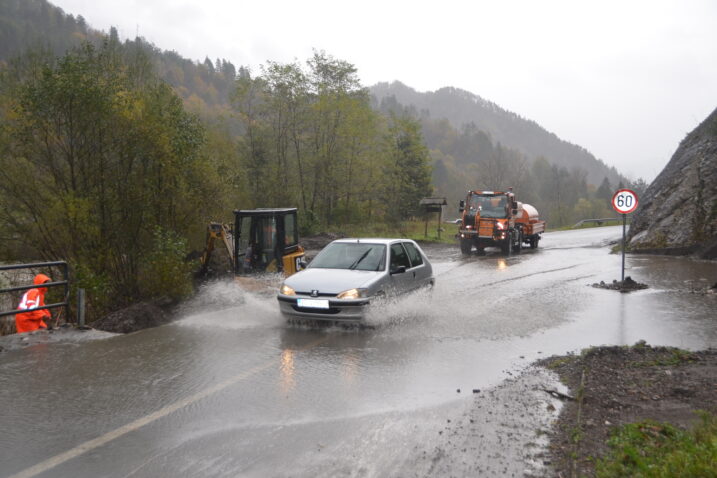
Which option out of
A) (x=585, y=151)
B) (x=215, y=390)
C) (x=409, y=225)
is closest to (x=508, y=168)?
(x=409, y=225)

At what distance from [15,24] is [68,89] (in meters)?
102

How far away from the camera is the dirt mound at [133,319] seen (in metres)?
10.8

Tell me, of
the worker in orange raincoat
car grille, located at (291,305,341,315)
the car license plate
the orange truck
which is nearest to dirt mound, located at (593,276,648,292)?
car grille, located at (291,305,341,315)

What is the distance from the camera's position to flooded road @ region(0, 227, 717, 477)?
443 centimetres

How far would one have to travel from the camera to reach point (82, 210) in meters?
11.1

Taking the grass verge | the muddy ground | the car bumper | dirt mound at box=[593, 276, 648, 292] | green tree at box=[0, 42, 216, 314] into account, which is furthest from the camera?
dirt mound at box=[593, 276, 648, 292]

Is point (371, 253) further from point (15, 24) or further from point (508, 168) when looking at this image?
point (15, 24)

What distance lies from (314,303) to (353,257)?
5.52ft

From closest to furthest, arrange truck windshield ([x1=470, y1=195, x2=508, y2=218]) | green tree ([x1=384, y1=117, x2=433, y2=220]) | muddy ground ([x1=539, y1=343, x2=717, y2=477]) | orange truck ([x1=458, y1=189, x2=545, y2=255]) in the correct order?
1. muddy ground ([x1=539, y1=343, x2=717, y2=477])
2. orange truck ([x1=458, y1=189, x2=545, y2=255])
3. truck windshield ([x1=470, y1=195, x2=508, y2=218])
4. green tree ([x1=384, y1=117, x2=433, y2=220])

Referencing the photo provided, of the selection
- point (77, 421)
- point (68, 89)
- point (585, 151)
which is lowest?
point (77, 421)

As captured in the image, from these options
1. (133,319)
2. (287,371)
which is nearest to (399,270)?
(287,371)

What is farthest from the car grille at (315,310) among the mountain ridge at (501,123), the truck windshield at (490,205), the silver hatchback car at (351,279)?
the mountain ridge at (501,123)

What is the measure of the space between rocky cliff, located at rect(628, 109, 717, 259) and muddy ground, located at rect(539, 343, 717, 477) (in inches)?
606

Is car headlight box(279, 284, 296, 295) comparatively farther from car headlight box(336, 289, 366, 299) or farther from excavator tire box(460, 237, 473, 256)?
excavator tire box(460, 237, 473, 256)
